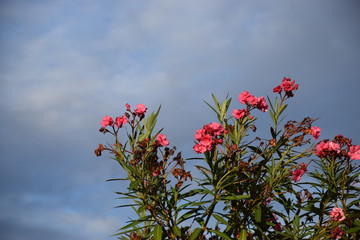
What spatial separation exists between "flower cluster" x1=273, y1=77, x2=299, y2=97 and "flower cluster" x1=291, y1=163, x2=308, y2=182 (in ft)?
2.27

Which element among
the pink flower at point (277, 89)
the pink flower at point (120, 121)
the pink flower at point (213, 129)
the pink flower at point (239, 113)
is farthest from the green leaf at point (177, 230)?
the pink flower at point (277, 89)

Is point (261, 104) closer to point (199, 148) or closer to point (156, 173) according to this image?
point (199, 148)

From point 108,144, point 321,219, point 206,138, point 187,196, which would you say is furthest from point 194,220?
point 321,219

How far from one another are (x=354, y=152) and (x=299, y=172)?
533 mm

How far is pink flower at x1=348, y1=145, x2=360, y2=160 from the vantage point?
4121mm

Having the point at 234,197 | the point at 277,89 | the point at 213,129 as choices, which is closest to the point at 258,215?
the point at 234,197

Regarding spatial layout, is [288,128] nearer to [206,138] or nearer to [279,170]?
[279,170]

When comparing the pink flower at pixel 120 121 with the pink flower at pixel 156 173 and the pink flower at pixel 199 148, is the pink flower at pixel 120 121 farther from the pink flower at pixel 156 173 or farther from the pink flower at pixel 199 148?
the pink flower at pixel 199 148

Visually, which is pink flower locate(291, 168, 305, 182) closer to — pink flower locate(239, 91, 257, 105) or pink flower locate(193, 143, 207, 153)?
pink flower locate(239, 91, 257, 105)

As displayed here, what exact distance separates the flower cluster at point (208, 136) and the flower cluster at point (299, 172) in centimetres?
95

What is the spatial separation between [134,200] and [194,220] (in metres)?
0.55

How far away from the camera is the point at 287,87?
4.34 meters

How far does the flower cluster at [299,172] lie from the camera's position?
170 inches

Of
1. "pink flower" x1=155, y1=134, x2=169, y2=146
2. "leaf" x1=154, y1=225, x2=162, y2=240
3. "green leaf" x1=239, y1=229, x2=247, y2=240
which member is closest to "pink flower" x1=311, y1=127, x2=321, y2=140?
"green leaf" x1=239, y1=229, x2=247, y2=240
